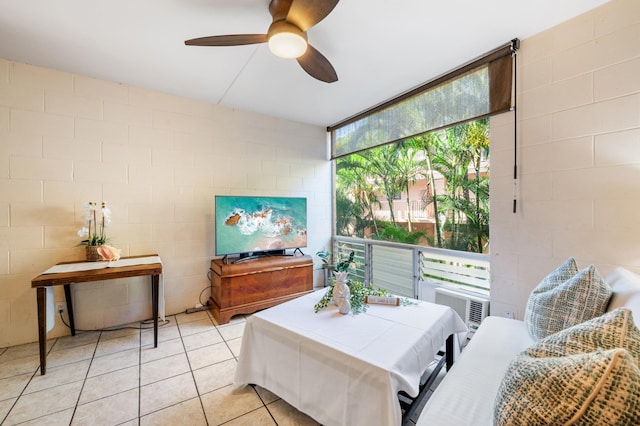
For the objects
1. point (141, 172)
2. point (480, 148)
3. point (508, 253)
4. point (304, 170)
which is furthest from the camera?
point (304, 170)

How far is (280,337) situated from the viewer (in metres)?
1.47

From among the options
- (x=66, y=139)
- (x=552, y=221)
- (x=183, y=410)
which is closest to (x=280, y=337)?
(x=183, y=410)

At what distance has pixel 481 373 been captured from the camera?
3.89ft

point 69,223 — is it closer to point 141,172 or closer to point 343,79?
point 141,172

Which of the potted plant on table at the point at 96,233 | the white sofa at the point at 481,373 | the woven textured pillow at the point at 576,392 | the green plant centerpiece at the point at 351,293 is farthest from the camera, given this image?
the potted plant on table at the point at 96,233

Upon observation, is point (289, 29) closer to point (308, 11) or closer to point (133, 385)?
point (308, 11)

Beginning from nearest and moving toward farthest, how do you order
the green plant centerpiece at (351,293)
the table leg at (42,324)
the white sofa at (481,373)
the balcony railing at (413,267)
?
the white sofa at (481,373)
the green plant centerpiece at (351,293)
the table leg at (42,324)
the balcony railing at (413,267)

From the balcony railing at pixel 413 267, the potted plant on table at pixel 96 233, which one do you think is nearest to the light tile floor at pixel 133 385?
the potted plant on table at pixel 96 233

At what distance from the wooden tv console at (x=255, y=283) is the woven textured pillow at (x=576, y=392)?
243 cm

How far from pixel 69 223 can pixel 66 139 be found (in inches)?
29.9

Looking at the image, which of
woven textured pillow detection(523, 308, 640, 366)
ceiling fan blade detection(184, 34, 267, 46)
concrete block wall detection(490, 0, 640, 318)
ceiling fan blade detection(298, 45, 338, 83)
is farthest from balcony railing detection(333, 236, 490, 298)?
ceiling fan blade detection(184, 34, 267, 46)

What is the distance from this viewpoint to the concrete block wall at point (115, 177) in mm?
2246

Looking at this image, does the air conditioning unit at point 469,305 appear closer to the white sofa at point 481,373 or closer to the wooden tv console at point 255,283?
the white sofa at point 481,373

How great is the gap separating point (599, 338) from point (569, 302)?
56 cm
